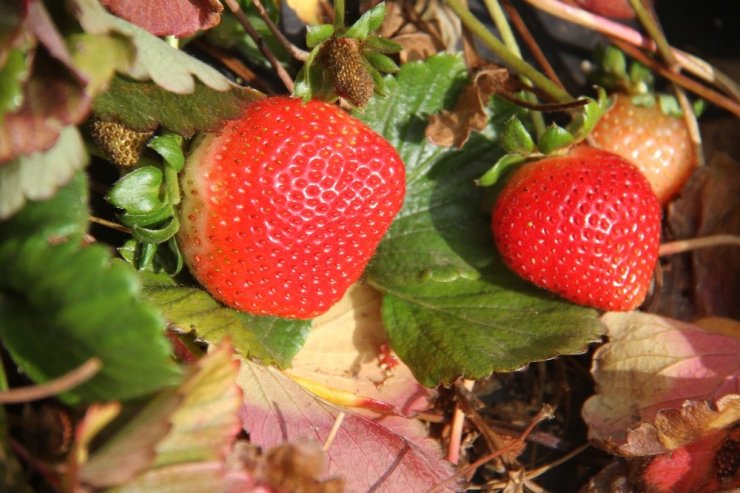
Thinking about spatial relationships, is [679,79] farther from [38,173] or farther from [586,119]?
[38,173]

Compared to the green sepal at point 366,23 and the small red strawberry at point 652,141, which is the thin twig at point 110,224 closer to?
the green sepal at point 366,23

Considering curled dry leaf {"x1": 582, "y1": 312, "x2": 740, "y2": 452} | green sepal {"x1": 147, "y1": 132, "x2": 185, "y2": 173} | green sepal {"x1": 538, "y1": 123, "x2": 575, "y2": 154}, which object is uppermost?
green sepal {"x1": 147, "y1": 132, "x2": 185, "y2": 173}

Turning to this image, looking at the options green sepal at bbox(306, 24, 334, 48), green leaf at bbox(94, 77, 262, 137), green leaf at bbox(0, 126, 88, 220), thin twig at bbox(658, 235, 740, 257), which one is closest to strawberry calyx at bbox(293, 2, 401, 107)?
green sepal at bbox(306, 24, 334, 48)

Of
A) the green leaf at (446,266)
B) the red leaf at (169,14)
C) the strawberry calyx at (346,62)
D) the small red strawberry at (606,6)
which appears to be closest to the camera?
the red leaf at (169,14)

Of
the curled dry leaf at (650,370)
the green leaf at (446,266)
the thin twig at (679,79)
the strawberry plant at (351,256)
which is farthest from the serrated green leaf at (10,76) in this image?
the thin twig at (679,79)

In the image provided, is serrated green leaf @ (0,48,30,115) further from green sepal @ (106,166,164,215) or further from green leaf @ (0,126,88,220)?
green sepal @ (106,166,164,215)

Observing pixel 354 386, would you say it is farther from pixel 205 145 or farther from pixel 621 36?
pixel 621 36
